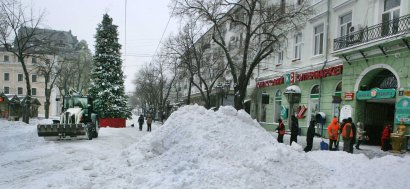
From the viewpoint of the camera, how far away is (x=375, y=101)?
59.5 ft

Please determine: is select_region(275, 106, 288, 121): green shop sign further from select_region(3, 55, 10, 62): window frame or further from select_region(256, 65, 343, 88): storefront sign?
select_region(3, 55, 10, 62): window frame

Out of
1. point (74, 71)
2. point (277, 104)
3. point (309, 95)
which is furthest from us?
point (74, 71)

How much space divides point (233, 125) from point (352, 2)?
44.0 ft

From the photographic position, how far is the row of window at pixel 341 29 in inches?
642

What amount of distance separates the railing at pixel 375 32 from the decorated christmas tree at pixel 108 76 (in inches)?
1095

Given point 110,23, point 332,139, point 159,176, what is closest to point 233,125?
point 159,176

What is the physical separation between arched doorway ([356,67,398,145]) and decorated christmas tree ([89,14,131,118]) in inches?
1129

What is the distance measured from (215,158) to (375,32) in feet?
42.2

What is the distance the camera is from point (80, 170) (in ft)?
29.3

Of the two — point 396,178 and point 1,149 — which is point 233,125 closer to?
point 396,178

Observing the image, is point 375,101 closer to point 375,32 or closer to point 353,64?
point 353,64

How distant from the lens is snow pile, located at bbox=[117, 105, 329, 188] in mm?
7012

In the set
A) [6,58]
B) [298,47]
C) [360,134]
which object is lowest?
[360,134]

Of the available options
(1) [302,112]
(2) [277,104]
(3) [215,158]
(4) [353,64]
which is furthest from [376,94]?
(3) [215,158]
